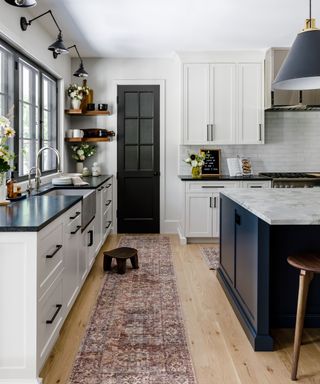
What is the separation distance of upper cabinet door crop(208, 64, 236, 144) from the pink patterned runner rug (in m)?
2.41

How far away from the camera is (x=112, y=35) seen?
5160 millimetres

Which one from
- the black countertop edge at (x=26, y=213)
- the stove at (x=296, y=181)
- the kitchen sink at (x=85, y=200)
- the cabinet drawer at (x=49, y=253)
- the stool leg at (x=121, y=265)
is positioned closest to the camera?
the black countertop edge at (x=26, y=213)

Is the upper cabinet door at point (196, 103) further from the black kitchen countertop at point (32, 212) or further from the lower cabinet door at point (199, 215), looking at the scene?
the black kitchen countertop at point (32, 212)

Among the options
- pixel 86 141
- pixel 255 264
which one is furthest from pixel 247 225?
pixel 86 141

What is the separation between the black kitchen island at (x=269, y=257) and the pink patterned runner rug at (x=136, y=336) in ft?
1.64

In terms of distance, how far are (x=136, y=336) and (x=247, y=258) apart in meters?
0.92

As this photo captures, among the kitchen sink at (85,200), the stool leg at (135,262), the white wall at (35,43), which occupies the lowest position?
the stool leg at (135,262)

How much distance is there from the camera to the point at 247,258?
2.84 meters

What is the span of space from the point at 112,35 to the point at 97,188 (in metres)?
1.96

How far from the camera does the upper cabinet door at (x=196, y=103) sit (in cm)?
584

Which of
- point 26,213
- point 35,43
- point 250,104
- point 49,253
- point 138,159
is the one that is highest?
point 35,43

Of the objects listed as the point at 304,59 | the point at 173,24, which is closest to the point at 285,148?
the point at 173,24

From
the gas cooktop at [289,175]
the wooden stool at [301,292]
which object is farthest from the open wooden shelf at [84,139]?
the wooden stool at [301,292]

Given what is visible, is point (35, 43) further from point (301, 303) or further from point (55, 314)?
point (301, 303)
